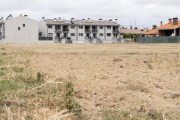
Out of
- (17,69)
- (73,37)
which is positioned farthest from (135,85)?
(73,37)

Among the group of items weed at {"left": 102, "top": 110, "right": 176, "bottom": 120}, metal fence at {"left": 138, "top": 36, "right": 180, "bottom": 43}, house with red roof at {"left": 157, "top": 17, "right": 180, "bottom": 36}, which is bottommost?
weed at {"left": 102, "top": 110, "right": 176, "bottom": 120}

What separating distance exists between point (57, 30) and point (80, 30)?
8625 mm

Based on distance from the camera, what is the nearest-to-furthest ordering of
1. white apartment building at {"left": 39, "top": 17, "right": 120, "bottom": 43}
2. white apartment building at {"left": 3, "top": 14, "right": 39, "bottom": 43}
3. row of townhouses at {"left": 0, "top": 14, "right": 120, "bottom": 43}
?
white apartment building at {"left": 3, "top": 14, "right": 39, "bottom": 43}
row of townhouses at {"left": 0, "top": 14, "right": 120, "bottom": 43}
white apartment building at {"left": 39, "top": 17, "right": 120, "bottom": 43}

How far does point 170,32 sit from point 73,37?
33.1m

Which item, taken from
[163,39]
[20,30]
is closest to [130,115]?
[163,39]

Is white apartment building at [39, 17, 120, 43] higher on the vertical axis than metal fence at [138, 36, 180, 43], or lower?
higher

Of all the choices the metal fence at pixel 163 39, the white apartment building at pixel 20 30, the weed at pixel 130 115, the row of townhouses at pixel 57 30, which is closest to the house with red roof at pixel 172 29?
the metal fence at pixel 163 39

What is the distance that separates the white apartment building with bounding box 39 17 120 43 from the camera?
83.0 m

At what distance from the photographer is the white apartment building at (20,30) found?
75.0 metres

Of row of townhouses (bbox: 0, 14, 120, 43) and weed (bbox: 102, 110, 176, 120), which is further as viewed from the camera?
row of townhouses (bbox: 0, 14, 120, 43)

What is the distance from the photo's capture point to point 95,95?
544cm

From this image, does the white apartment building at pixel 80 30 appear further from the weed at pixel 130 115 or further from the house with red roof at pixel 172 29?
the weed at pixel 130 115

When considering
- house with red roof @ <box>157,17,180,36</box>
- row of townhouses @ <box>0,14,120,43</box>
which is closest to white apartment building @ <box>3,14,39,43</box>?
row of townhouses @ <box>0,14,120,43</box>

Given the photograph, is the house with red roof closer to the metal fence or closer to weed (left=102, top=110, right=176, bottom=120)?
the metal fence
